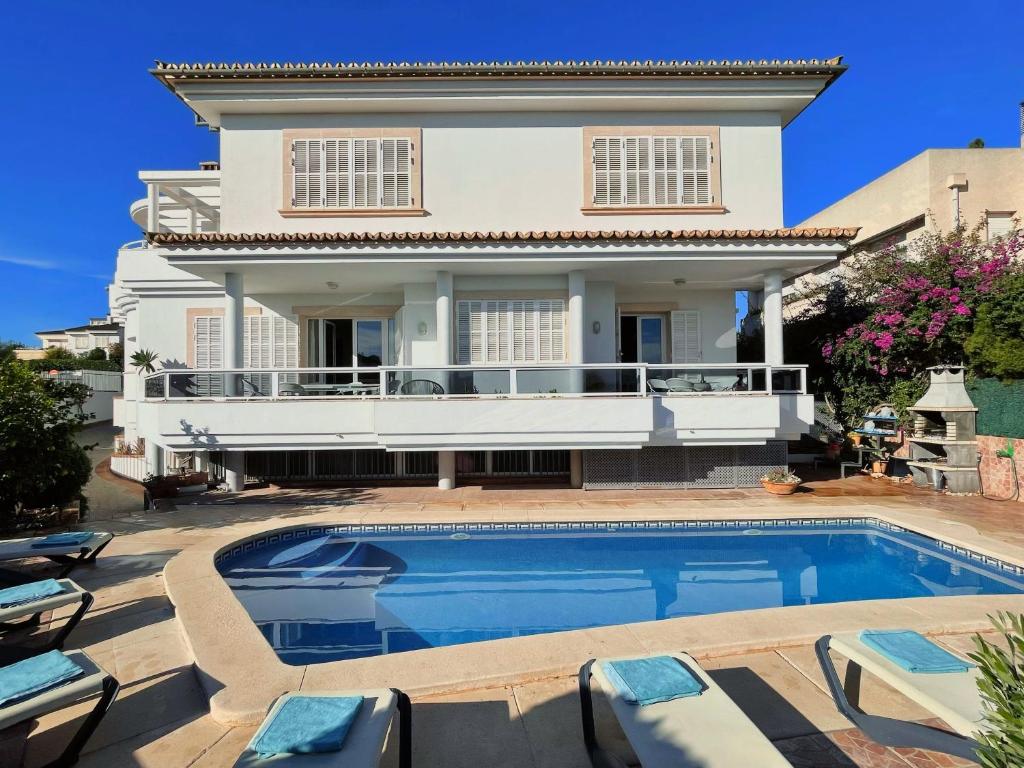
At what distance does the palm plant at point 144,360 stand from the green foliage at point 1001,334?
21.8 metres

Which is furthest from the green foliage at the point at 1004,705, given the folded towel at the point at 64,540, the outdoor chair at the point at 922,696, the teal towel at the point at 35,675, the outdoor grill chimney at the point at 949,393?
the outdoor grill chimney at the point at 949,393

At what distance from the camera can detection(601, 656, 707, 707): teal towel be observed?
3219 millimetres

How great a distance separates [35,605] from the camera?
480 cm

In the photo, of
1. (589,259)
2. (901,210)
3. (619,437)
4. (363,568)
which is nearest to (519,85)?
(589,259)

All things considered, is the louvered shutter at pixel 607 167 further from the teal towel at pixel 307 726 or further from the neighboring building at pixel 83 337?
the neighboring building at pixel 83 337

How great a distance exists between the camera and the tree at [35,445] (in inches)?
345

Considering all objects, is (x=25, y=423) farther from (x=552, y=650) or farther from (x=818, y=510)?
(x=818, y=510)

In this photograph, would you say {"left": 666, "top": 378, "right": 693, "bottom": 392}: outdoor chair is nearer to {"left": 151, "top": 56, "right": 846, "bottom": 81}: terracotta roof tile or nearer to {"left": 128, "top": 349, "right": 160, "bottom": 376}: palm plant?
{"left": 151, "top": 56, "right": 846, "bottom": 81}: terracotta roof tile

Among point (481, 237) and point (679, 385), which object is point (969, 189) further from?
point (481, 237)

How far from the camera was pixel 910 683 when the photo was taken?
3350 mm

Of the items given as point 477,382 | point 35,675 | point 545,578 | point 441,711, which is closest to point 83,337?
point 477,382

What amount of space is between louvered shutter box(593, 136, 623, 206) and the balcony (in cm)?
546

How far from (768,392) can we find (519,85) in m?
10.1

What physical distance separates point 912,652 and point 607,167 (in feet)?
42.0
